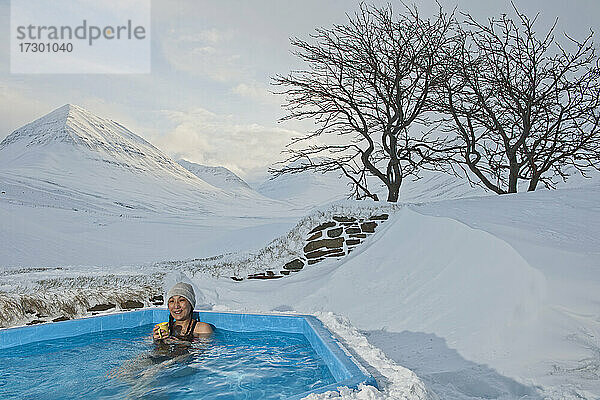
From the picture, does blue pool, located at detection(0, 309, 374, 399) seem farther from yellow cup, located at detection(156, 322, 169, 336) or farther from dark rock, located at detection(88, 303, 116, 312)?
dark rock, located at detection(88, 303, 116, 312)

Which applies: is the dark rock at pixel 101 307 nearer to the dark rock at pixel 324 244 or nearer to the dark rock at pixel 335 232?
the dark rock at pixel 324 244

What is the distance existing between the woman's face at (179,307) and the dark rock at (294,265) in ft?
13.4

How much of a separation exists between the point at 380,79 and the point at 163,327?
7.74m

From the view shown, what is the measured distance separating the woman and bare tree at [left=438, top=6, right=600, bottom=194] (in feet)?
26.5

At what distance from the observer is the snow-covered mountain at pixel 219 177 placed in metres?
60.0

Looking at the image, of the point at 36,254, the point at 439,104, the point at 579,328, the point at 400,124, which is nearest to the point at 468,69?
the point at 439,104

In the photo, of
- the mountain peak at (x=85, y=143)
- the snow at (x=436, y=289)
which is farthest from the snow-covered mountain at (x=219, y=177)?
the snow at (x=436, y=289)

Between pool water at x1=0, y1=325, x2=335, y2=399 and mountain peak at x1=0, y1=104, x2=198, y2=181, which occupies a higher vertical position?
mountain peak at x1=0, y1=104, x2=198, y2=181

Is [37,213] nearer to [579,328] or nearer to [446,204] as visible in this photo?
[446,204]

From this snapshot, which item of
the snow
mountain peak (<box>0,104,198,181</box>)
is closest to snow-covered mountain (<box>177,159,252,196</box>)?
mountain peak (<box>0,104,198,181</box>)

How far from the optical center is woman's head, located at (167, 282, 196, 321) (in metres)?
4.15

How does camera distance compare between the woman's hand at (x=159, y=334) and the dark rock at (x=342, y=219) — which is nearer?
the woman's hand at (x=159, y=334)

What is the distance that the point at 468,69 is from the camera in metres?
10.3

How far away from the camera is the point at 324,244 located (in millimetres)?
8508
